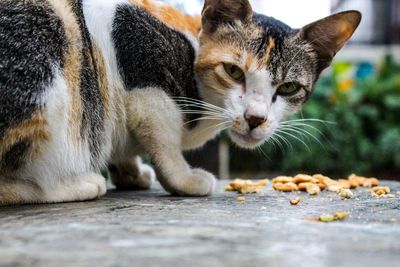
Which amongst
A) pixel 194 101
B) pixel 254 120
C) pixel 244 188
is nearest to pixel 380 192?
pixel 244 188

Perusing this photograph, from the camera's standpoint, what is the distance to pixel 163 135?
2.27 metres

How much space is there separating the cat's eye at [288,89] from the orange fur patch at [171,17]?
51 centimetres

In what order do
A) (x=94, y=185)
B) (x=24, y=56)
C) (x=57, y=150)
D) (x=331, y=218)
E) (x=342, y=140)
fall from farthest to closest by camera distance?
(x=342, y=140)
(x=94, y=185)
(x=57, y=150)
(x=24, y=56)
(x=331, y=218)

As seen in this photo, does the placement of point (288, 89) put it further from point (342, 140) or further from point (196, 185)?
point (342, 140)

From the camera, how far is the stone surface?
1145 mm

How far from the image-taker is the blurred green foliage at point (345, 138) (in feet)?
20.5

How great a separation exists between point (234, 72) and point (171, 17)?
419 mm

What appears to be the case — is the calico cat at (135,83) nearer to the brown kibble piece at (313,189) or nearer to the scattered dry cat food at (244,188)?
the scattered dry cat food at (244,188)

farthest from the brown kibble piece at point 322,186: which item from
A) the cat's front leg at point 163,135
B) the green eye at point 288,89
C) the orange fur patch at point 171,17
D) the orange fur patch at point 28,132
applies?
the orange fur patch at point 28,132

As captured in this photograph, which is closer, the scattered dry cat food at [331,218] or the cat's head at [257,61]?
the scattered dry cat food at [331,218]

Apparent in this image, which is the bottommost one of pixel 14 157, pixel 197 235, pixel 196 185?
pixel 197 235

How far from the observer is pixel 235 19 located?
240 cm

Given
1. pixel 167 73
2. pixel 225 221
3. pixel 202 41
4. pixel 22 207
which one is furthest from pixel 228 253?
pixel 202 41

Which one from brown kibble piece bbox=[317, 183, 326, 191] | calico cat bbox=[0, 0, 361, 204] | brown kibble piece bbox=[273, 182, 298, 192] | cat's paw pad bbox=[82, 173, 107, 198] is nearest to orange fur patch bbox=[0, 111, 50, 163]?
calico cat bbox=[0, 0, 361, 204]
